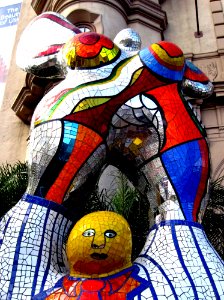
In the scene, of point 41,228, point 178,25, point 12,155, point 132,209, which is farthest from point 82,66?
point 178,25

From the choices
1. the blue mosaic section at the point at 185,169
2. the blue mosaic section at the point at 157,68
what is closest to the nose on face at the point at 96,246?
the blue mosaic section at the point at 185,169

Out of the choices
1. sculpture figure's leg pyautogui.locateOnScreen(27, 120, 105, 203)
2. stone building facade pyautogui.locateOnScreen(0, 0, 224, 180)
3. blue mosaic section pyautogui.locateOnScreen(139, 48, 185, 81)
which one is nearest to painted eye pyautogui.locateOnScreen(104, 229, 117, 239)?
sculpture figure's leg pyautogui.locateOnScreen(27, 120, 105, 203)

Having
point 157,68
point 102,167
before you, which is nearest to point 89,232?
point 102,167

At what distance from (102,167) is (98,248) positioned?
751 millimetres

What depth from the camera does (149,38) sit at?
341 inches

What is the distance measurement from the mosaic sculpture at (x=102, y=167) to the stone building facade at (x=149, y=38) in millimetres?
4919

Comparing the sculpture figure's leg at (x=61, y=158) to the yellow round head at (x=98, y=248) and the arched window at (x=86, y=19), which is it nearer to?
the yellow round head at (x=98, y=248)

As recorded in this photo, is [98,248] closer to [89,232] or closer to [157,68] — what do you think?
[89,232]

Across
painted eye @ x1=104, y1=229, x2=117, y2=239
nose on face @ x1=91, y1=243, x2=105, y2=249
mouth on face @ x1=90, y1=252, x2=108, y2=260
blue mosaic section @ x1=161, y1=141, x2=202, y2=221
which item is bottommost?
mouth on face @ x1=90, y1=252, x2=108, y2=260

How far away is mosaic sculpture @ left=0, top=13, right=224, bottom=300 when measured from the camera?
211 cm

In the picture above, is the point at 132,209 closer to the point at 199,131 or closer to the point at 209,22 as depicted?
the point at 199,131

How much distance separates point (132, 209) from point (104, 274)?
2.07m

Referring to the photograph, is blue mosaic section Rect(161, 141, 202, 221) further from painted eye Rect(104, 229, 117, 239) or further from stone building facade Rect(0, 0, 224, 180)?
stone building facade Rect(0, 0, 224, 180)

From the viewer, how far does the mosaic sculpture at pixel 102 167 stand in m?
2.11
